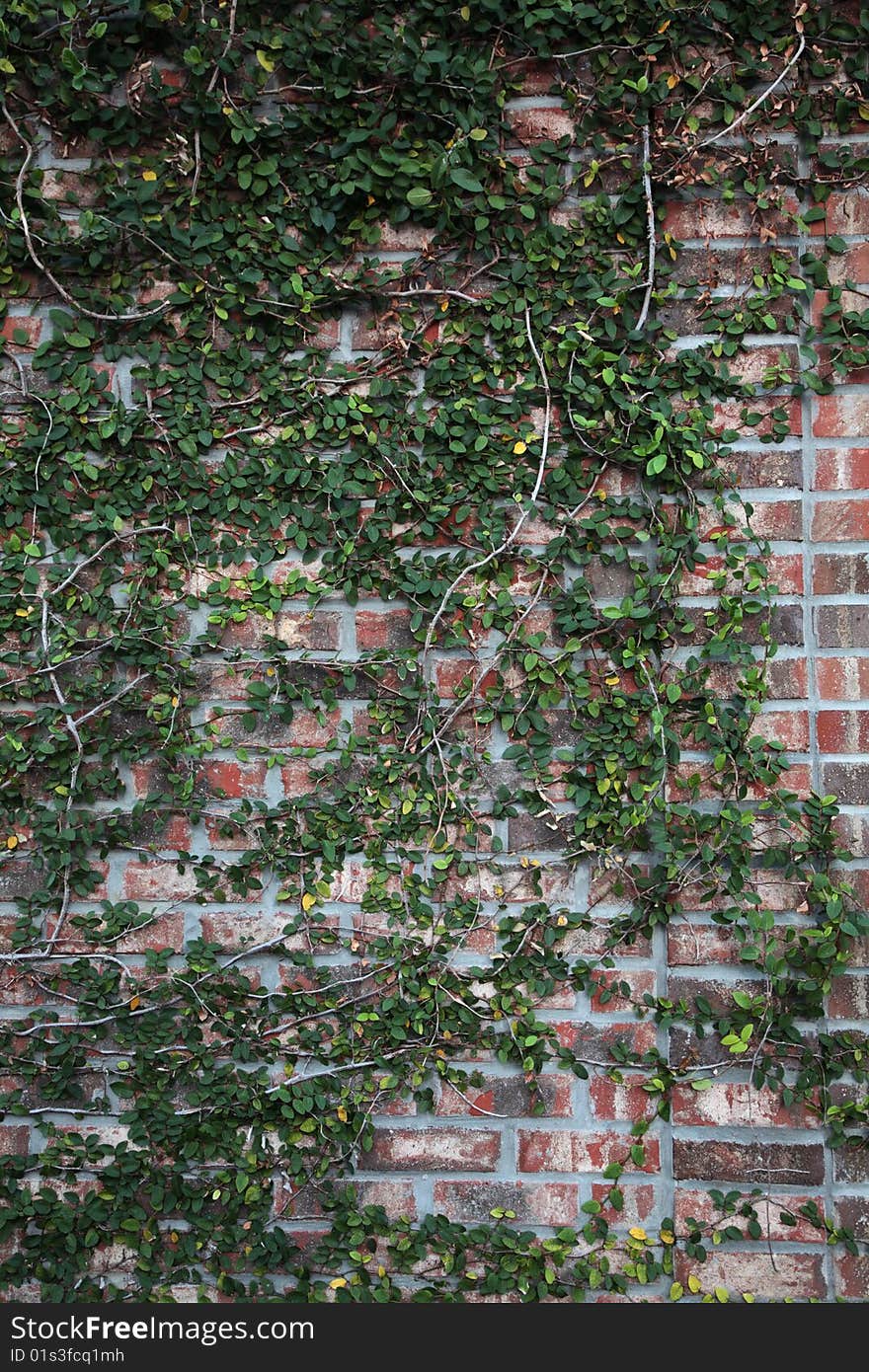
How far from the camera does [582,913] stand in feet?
4.84

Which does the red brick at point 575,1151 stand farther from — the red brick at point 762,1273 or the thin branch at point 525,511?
the thin branch at point 525,511

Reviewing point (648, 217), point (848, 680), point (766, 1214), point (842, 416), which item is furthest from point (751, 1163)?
point (648, 217)

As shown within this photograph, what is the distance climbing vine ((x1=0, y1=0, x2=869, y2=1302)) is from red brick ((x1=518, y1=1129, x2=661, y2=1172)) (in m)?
0.03

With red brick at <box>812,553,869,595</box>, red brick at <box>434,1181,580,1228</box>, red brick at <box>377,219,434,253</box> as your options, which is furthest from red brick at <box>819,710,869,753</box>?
red brick at <box>377,219,434,253</box>

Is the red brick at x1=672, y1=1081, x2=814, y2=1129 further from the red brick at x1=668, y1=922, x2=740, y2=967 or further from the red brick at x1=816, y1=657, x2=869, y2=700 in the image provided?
the red brick at x1=816, y1=657, x2=869, y2=700

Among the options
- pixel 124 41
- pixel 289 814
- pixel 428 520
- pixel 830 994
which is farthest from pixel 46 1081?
Result: pixel 124 41

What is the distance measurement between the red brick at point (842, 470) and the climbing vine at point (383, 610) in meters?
0.12

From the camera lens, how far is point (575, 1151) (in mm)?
1449

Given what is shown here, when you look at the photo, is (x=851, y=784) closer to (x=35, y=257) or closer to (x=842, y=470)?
(x=842, y=470)

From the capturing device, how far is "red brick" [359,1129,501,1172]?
1.46 meters

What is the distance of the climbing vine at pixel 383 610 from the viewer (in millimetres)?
1444

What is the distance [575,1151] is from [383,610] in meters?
0.90

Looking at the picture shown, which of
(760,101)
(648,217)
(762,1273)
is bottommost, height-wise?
(762,1273)

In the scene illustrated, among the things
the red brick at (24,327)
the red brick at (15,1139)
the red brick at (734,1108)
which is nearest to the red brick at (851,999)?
the red brick at (734,1108)
